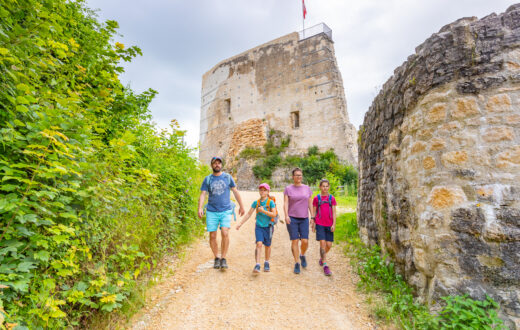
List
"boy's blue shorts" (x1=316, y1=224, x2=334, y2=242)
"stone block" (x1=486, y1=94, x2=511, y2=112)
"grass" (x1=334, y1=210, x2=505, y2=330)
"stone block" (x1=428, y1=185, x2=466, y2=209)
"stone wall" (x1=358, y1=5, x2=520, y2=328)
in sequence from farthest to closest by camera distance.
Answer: "boy's blue shorts" (x1=316, y1=224, x2=334, y2=242)
"stone block" (x1=428, y1=185, x2=466, y2=209)
"stone block" (x1=486, y1=94, x2=511, y2=112)
"stone wall" (x1=358, y1=5, x2=520, y2=328)
"grass" (x1=334, y1=210, x2=505, y2=330)

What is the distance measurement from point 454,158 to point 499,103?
2.09ft

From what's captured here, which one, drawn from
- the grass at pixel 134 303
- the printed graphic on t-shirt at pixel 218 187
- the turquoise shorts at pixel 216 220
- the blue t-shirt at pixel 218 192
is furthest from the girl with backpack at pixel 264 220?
the grass at pixel 134 303

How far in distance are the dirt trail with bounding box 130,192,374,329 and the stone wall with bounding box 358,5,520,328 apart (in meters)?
0.94

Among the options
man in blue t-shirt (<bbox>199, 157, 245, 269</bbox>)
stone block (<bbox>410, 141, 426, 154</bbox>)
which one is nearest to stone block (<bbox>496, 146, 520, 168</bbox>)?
stone block (<bbox>410, 141, 426, 154</bbox>)

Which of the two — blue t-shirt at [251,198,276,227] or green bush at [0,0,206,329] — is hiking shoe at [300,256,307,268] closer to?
blue t-shirt at [251,198,276,227]

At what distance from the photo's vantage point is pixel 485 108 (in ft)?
8.69

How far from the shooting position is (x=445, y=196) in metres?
2.75

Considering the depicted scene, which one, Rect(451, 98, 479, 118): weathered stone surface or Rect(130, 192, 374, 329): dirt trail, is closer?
Rect(451, 98, 479, 118): weathered stone surface

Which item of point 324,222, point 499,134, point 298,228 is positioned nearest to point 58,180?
point 298,228

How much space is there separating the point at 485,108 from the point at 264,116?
56.5ft

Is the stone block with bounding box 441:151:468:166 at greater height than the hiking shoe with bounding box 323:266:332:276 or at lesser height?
greater

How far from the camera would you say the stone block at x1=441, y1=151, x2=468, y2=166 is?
271 cm

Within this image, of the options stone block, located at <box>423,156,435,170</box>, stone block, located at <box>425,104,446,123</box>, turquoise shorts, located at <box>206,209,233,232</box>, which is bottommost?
turquoise shorts, located at <box>206,209,233,232</box>

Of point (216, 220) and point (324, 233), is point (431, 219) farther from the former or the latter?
point (216, 220)
